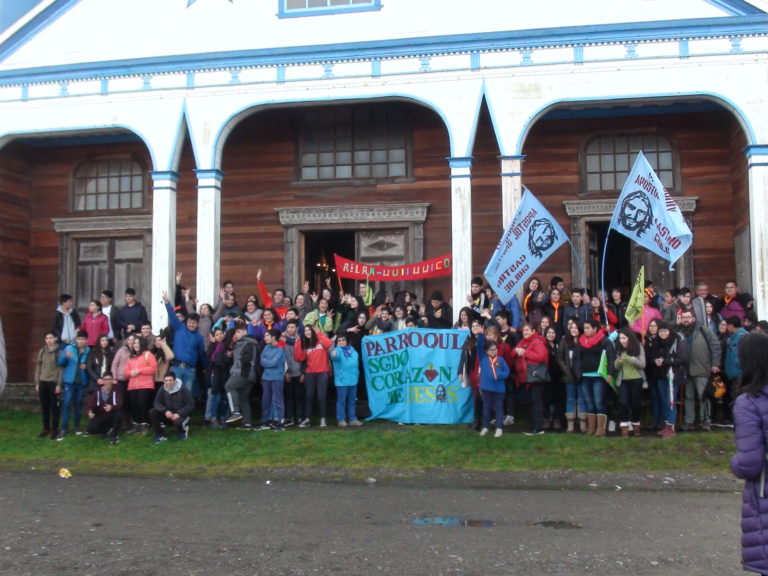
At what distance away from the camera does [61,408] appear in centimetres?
1202

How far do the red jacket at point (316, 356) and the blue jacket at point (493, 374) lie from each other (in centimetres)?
234

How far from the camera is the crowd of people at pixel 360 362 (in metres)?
10.6

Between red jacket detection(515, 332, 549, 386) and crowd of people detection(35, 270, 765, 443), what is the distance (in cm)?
2

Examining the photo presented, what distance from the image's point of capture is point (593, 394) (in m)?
10.7

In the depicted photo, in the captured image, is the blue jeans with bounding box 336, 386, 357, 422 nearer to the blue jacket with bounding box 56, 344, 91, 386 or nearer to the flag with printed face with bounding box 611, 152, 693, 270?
the blue jacket with bounding box 56, 344, 91, 386

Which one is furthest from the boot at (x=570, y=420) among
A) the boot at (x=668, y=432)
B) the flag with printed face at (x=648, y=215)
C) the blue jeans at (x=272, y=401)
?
the blue jeans at (x=272, y=401)

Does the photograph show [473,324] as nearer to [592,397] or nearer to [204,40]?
[592,397]

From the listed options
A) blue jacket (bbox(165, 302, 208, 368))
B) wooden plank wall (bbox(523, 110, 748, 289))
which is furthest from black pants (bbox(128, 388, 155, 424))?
wooden plank wall (bbox(523, 110, 748, 289))

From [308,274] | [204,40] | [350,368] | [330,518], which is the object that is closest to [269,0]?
[204,40]

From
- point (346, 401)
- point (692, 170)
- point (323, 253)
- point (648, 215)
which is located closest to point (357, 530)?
point (346, 401)

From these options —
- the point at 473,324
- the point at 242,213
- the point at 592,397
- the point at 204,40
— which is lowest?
the point at 592,397

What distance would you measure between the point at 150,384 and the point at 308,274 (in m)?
5.66

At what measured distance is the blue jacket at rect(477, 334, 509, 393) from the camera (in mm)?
10641

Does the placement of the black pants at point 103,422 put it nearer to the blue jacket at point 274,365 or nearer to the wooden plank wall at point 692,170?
the blue jacket at point 274,365
